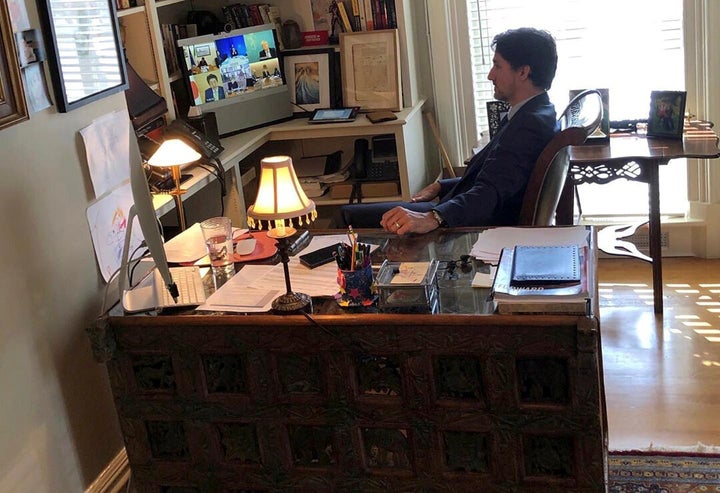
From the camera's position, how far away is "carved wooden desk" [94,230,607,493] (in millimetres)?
1966

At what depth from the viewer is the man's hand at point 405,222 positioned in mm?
2541

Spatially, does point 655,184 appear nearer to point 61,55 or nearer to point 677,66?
point 677,66

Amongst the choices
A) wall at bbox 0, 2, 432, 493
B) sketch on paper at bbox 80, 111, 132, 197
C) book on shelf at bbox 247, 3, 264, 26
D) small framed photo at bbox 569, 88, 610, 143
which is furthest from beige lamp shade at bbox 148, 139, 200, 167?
small framed photo at bbox 569, 88, 610, 143

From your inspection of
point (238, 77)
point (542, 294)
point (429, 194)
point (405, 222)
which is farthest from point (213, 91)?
point (542, 294)

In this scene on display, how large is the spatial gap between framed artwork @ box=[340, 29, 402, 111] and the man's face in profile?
43.4 inches

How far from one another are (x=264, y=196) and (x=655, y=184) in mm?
2009

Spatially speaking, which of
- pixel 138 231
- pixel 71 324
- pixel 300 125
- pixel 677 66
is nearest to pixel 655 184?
pixel 677 66

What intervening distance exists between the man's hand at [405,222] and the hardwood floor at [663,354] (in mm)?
937

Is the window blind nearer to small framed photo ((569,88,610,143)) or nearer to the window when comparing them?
the window

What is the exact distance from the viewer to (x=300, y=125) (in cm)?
404

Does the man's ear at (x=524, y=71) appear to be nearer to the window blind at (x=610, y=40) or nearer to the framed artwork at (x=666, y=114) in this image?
the framed artwork at (x=666, y=114)

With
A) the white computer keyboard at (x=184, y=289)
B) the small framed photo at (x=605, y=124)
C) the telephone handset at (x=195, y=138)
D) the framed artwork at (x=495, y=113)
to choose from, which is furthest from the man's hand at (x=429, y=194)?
the white computer keyboard at (x=184, y=289)

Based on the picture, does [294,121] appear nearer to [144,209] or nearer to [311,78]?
[311,78]

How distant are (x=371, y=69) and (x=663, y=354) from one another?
1.85 m
